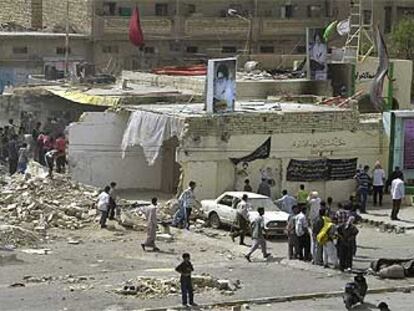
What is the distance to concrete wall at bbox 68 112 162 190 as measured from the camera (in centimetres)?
3262

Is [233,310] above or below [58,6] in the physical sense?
below

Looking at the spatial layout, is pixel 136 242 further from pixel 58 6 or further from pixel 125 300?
pixel 58 6

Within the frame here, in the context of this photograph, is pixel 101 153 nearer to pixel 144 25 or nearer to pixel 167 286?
pixel 167 286

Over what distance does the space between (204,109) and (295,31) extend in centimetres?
2903

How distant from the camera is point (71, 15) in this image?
58.0 m

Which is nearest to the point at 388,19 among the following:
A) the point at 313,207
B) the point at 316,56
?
the point at 316,56

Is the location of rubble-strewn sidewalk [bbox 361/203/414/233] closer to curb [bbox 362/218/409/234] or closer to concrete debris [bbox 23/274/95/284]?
curb [bbox 362/218/409/234]

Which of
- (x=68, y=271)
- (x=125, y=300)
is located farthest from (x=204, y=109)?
(x=125, y=300)

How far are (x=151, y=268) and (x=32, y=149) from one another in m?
12.5

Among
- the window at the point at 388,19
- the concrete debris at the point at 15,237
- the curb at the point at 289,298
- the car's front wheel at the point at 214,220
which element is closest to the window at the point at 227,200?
the car's front wheel at the point at 214,220

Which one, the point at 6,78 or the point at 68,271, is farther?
the point at 6,78

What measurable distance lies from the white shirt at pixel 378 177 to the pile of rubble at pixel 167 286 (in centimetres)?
1025

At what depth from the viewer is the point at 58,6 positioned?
60562 millimetres

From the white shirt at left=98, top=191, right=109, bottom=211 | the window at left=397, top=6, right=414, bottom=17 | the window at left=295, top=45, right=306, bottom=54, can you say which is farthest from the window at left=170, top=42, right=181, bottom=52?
the white shirt at left=98, top=191, right=109, bottom=211
